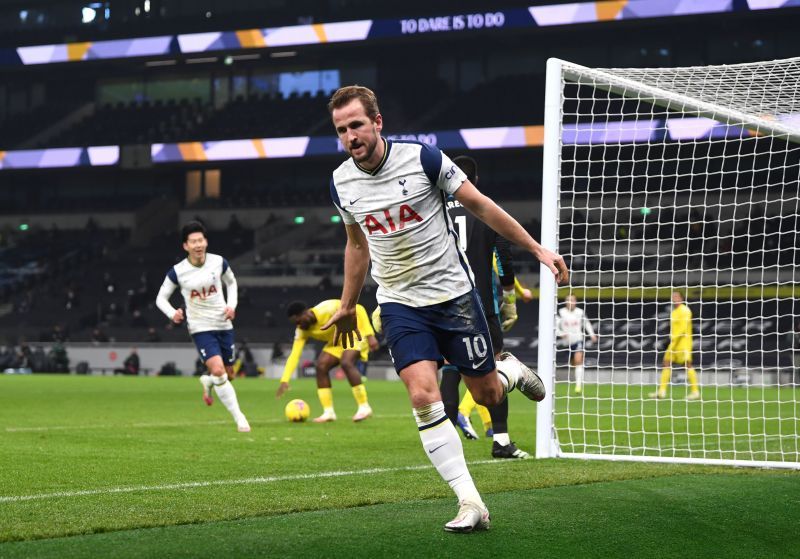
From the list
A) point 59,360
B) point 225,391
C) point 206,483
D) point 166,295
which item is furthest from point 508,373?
point 59,360

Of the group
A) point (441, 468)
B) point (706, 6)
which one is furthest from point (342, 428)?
point (706, 6)

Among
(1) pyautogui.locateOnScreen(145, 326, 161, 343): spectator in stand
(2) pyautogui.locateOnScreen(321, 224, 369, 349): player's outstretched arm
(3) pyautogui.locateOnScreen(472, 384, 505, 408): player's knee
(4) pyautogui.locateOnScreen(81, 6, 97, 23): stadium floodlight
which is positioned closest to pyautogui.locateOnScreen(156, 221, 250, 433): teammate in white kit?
(2) pyautogui.locateOnScreen(321, 224, 369, 349): player's outstretched arm

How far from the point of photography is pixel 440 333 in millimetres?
5508

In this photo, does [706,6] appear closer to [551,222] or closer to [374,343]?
[374,343]

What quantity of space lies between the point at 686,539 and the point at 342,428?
25.5ft

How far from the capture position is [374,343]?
13.3 metres

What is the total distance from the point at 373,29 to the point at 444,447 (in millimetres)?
37939

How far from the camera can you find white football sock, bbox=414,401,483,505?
5.29 m

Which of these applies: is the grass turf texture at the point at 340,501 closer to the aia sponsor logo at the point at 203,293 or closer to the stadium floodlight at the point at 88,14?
the aia sponsor logo at the point at 203,293

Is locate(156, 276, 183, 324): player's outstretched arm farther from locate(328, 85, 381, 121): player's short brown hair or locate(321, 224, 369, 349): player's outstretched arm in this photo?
locate(328, 85, 381, 121): player's short brown hair

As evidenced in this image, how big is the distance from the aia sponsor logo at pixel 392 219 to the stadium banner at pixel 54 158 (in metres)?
41.6

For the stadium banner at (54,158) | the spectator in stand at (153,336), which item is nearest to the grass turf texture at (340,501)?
the spectator in stand at (153,336)

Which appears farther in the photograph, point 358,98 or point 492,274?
point 492,274

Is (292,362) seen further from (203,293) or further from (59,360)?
(59,360)
